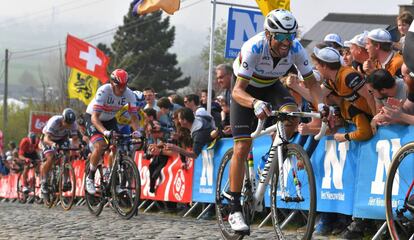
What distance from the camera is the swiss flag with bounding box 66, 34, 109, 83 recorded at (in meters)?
25.9

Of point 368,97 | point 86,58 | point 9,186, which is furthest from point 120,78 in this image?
point 9,186

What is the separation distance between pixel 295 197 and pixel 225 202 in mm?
1293

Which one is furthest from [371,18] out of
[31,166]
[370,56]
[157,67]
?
[370,56]

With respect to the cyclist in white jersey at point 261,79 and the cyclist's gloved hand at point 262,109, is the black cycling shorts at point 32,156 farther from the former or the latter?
the cyclist's gloved hand at point 262,109

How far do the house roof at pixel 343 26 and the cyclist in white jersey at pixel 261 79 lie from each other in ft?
125

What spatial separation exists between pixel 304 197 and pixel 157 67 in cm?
7500

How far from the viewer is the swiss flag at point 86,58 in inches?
1021

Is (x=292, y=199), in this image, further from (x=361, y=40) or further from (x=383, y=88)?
(x=361, y=40)

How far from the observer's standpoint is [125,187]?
11.5 metres

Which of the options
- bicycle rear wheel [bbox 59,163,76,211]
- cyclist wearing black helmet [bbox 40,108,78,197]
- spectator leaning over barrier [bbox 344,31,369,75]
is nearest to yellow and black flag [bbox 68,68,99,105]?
cyclist wearing black helmet [bbox 40,108,78,197]

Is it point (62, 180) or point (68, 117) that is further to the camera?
point (68, 117)

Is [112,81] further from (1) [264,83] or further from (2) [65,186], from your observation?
(1) [264,83]

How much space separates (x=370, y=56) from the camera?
9164 millimetres

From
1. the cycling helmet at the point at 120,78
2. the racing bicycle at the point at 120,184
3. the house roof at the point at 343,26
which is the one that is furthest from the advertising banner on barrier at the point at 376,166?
the house roof at the point at 343,26
